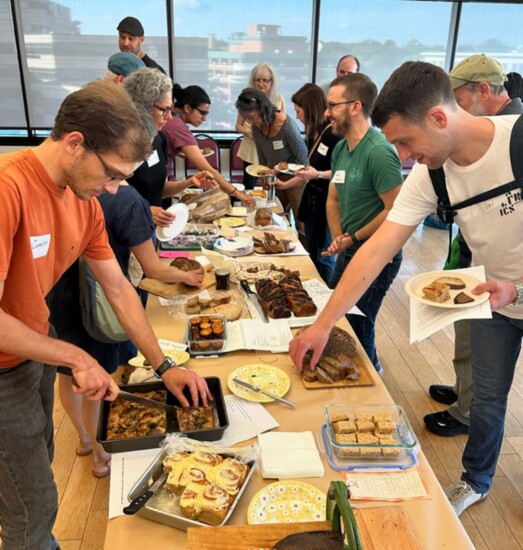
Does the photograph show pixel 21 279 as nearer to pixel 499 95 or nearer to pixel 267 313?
pixel 267 313

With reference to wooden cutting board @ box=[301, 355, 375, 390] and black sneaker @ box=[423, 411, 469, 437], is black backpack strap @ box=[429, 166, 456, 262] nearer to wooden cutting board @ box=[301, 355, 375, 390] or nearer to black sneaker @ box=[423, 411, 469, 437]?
wooden cutting board @ box=[301, 355, 375, 390]

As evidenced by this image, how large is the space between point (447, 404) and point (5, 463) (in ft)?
7.30

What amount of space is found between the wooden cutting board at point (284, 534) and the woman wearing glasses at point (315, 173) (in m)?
2.57

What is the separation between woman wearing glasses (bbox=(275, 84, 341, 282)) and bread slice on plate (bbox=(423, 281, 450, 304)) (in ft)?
6.53

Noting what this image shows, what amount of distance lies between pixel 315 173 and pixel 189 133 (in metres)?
0.88

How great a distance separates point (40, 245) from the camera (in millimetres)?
1188

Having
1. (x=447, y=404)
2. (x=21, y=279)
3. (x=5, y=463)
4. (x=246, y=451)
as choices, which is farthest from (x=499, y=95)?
(x=5, y=463)

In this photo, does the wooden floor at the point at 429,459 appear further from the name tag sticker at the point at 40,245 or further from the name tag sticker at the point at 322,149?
the name tag sticker at the point at 322,149

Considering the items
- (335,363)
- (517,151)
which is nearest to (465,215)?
(517,151)

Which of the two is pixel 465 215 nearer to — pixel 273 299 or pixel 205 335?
pixel 273 299

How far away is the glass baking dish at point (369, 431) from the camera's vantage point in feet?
3.89

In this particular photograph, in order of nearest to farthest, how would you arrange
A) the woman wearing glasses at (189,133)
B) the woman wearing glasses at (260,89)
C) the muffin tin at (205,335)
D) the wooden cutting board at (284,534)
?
the wooden cutting board at (284,534)
the muffin tin at (205,335)
the woman wearing glasses at (189,133)
the woman wearing glasses at (260,89)

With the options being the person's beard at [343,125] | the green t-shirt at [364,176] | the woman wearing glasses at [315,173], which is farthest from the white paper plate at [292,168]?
the person's beard at [343,125]

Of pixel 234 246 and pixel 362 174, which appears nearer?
pixel 362 174
